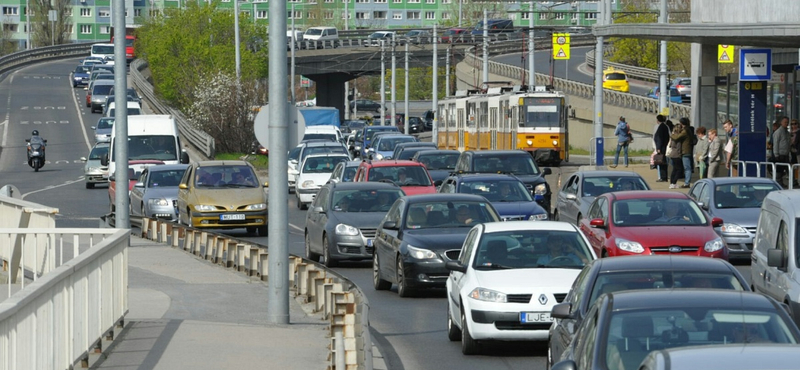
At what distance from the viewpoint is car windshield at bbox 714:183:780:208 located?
23.7 meters

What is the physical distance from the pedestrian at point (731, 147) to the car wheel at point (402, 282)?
18935 mm

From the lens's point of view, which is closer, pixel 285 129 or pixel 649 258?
pixel 649 258

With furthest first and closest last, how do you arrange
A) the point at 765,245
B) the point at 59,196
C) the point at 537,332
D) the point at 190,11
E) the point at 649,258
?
A: 1. the point at 190,11
2. the point at 59,196
3. the point at 765,245
4. the point at 537,332
5. the point at 649,258

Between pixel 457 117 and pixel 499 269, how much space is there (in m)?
45.5

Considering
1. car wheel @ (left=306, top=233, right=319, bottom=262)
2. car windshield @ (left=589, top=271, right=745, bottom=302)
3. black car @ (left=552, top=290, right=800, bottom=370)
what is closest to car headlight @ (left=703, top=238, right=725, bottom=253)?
car wheel @ (left=306, top=233, right=319, bottom=262)

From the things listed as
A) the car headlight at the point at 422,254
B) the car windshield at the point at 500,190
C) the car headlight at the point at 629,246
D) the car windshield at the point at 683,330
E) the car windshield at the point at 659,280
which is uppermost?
the car windshield at the point at 683,330

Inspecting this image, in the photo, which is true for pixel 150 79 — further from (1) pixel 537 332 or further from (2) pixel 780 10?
(1) pixel 537 332

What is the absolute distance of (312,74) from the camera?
109875 millimetres

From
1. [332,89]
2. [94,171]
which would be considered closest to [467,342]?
[94,171]

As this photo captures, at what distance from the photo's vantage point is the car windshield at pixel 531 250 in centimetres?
1439

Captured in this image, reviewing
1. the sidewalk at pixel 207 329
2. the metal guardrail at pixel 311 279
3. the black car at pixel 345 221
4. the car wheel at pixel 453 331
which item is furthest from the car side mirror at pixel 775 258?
the black car at pixel 345 221

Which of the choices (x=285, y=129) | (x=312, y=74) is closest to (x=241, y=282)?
(x=285, y=129)

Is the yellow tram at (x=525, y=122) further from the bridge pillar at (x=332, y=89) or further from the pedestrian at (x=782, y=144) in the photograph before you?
the bridge pillar at (x=332, y=89)

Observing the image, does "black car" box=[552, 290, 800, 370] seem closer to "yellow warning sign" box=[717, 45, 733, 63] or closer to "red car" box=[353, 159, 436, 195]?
"red car" box=[353, 159, 436, 195]
